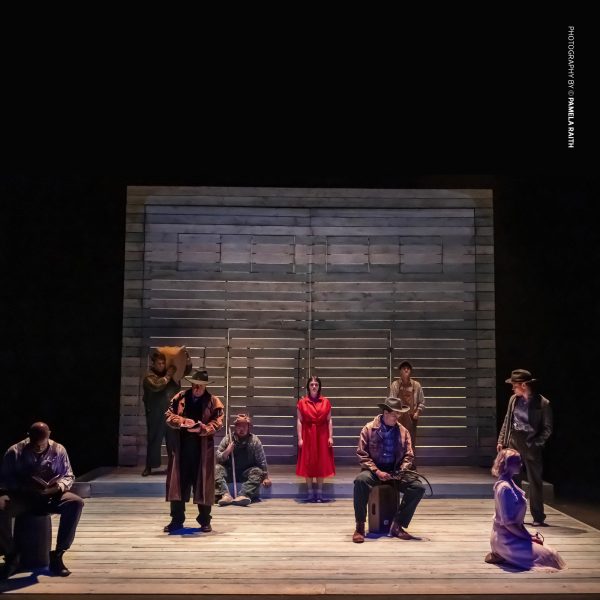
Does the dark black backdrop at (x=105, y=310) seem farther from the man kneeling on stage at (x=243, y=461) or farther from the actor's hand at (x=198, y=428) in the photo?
the actor's hand at (x=198, y=428)

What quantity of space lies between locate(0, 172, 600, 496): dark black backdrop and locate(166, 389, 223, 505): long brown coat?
3.96 metres

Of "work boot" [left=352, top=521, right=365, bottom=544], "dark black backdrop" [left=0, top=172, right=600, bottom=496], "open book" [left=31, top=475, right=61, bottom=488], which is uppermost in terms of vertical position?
"dark black backdrop" [left=0, top=172, right=600, bottom=496]

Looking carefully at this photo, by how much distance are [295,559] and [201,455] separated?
5.15ft

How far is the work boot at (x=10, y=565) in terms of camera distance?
5852 mm

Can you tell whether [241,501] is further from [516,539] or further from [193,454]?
[516,539]

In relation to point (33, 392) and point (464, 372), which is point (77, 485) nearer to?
point (33, 392)

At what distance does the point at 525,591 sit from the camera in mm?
5547

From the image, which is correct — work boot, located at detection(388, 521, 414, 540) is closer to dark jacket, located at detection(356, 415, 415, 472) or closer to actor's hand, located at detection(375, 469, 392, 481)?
actor's hand, located at detection(375, 469, 392, 481)

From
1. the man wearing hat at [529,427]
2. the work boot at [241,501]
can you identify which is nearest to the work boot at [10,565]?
the work boot at [241,501]

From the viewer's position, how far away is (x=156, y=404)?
33.6 ft

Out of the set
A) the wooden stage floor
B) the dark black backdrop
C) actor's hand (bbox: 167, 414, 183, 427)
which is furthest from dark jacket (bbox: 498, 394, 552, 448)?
the dark black backdrop

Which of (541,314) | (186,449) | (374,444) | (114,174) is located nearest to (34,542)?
(186,449)

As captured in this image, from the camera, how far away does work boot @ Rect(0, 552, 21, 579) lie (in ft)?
19.2

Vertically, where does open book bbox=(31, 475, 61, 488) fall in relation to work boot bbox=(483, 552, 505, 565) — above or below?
above
